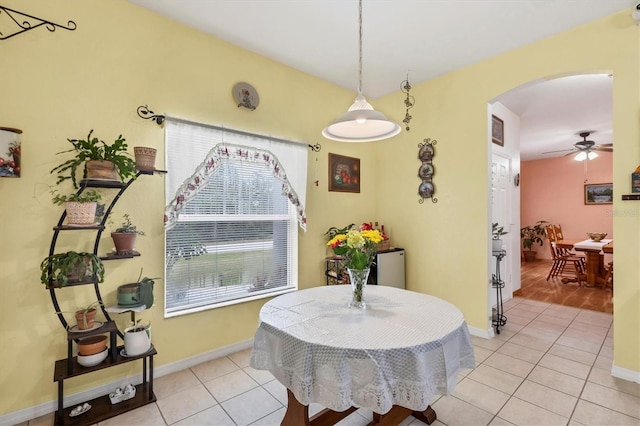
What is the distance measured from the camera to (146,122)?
238 cm

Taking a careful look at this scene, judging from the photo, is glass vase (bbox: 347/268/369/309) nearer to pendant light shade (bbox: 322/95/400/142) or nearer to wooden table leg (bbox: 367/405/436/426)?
wooden table leg (bbox: 367/405/436/426)

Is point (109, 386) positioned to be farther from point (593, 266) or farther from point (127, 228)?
point (593, 266)

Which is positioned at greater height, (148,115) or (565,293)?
(148,115)

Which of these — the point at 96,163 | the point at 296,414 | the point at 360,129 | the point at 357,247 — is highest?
the point at 360,129

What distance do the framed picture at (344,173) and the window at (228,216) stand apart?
1.58 ft

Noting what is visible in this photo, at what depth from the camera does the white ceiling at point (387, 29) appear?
232 cm

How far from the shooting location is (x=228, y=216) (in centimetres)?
283

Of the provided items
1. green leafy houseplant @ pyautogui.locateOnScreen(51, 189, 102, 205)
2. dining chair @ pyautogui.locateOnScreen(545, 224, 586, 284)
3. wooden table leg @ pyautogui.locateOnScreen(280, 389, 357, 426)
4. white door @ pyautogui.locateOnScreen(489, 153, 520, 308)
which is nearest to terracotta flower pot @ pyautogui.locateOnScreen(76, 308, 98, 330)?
green leafy houseplant @ pyautogui.locateOnScreen(51, 189, 102, 205)

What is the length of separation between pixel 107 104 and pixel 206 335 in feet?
6.59

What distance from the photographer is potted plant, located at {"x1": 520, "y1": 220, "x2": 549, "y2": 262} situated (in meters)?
8.09

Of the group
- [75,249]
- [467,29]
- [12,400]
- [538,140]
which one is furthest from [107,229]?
[538,140]

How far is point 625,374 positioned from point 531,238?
261 inches

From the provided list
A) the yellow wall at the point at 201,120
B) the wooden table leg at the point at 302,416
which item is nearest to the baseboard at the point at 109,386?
the yellow wall at the point at 201,120

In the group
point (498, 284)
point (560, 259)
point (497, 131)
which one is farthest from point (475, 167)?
point (560, 259)
